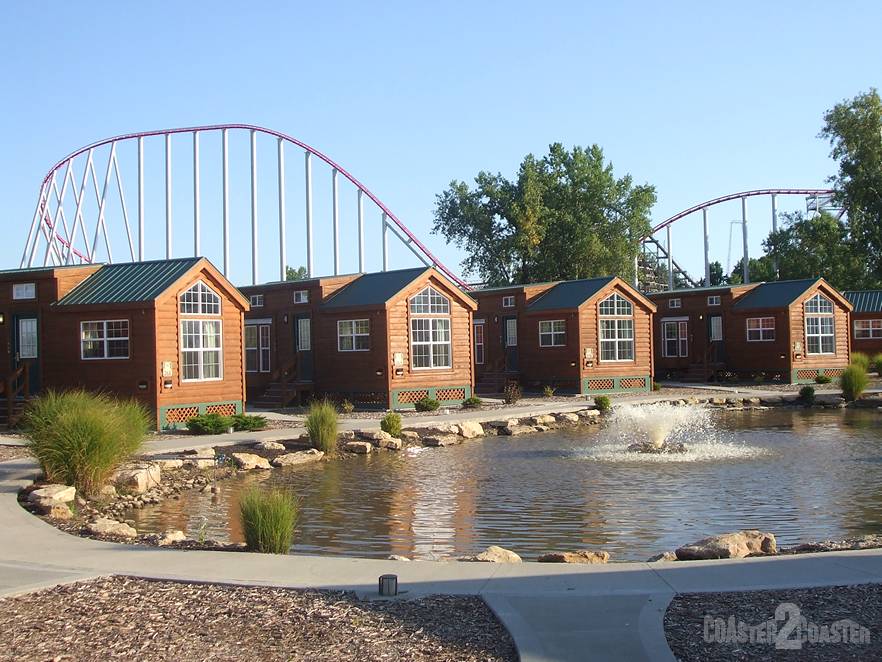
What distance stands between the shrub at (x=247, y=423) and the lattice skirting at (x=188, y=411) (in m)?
1.59

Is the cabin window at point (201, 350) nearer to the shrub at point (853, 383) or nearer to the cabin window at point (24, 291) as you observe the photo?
the cabin window at point (24, 291)

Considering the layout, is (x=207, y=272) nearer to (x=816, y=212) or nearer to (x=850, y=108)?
(x=850, y=108)

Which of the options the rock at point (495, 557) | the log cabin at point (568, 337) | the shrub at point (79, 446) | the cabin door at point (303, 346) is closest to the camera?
the rock at point (495, 557)

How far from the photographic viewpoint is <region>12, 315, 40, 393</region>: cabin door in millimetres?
Answer: 24719

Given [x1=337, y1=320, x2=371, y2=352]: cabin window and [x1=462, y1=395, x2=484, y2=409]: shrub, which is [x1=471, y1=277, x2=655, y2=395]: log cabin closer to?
[x1=462, y1=395, x2=484, y2=409]: shrub

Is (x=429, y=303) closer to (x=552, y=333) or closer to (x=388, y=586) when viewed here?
(x=552, y=333)

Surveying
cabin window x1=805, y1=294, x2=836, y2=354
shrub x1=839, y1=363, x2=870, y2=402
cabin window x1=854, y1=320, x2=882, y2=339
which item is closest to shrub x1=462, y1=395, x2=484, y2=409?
shrub x1=839, y1=363, x2=870, y2=402

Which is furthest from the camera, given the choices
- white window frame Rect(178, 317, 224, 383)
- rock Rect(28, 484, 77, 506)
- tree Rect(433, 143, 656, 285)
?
tree Rect(433, 143, 656, 285)

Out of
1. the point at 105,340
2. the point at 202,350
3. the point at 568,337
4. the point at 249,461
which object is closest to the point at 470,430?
the point at 249,461

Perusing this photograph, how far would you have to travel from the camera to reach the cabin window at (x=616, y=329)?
3612cm

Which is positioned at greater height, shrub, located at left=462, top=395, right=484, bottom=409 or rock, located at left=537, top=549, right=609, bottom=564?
shrub, located at left=462, top=395, right=484, bottom=409

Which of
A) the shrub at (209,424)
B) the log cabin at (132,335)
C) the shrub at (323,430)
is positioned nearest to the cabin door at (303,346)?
the log cabin at (132,335)

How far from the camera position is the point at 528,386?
37.2 metres

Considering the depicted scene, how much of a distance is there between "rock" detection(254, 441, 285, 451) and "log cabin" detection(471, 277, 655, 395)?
17275 mm
